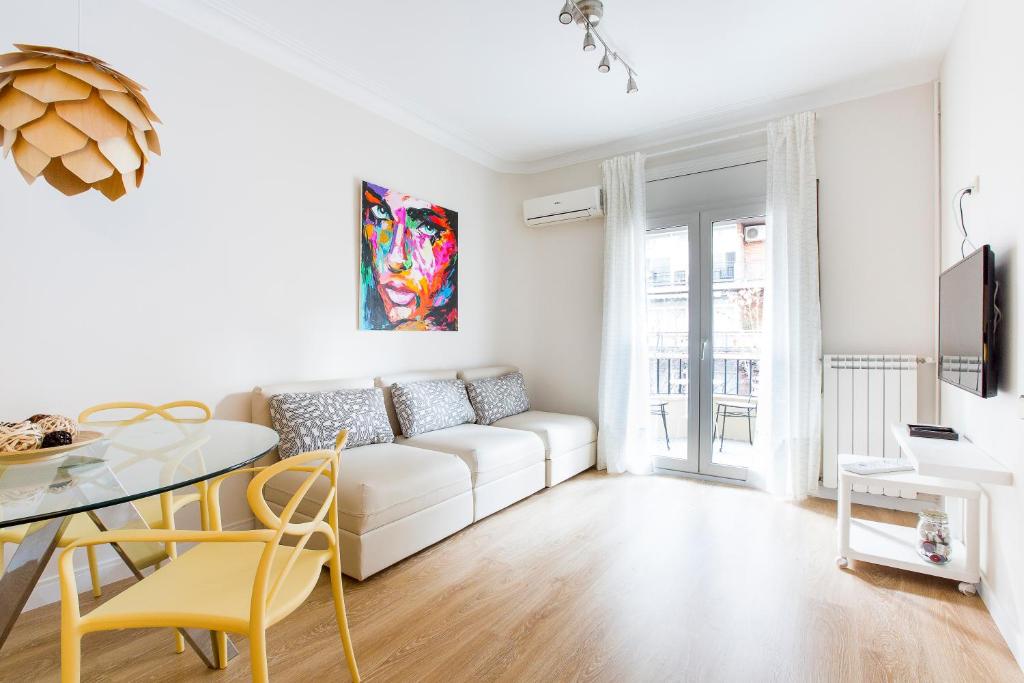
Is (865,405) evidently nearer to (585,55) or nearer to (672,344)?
(672,344)

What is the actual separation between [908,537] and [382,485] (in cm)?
266

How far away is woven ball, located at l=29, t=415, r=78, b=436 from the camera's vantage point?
4.66 ft

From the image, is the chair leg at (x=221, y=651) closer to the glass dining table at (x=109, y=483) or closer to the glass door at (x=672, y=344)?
the glass dining table at (x=109, y=483)

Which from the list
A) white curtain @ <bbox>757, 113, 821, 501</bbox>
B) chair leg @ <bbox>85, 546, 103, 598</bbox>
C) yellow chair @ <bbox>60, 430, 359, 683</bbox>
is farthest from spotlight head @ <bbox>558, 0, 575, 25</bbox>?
chair leg @ <bbox>85, 546, 103, 598</bbox>

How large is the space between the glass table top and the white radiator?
3.26 m

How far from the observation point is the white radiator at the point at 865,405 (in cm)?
307

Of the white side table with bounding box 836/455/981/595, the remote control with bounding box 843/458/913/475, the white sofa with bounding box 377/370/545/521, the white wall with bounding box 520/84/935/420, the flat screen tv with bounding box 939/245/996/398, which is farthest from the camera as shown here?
the white wall with bounding box 520/84/935/420

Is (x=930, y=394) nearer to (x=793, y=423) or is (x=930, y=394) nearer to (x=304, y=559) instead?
(x=793, y=423)

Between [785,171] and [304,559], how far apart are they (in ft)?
12.0

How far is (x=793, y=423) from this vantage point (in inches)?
132

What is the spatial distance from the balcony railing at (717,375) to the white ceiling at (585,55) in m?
1.80

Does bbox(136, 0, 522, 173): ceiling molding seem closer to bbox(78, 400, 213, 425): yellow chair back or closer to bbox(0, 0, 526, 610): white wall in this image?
bbox(0, 0, 526, 610): white wall

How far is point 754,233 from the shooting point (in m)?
3.64

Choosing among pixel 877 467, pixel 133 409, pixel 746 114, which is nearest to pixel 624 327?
pixel 746 114
